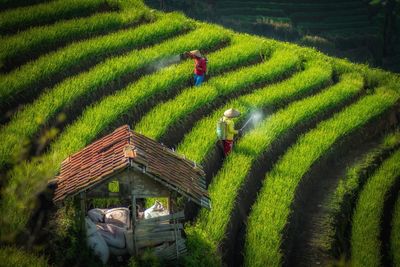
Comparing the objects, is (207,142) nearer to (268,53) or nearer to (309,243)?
(309,243)

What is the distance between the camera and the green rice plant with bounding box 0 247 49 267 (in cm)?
557

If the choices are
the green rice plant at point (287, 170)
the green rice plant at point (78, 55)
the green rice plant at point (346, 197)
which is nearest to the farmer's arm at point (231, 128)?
the green rice plant at point (287, 170)

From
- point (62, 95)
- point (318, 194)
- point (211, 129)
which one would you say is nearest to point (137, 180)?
point (211, 129)

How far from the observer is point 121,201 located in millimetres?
8227

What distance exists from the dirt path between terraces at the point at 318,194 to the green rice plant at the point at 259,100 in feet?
5.86

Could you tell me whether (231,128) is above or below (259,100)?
below

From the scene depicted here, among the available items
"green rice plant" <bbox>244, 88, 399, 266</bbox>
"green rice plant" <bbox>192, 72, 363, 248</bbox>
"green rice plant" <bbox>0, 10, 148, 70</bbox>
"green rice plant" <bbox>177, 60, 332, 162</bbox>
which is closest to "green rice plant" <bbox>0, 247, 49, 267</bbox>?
"green rice plant" <bbox>192, 72, 363, 248</bbox>

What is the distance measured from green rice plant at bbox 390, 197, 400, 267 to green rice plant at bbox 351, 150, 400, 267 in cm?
23

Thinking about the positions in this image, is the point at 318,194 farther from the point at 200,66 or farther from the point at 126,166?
the point at 126,166

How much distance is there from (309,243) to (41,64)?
6.38 meters

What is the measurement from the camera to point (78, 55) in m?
12.0

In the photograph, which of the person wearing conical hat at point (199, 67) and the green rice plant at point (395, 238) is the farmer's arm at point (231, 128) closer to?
the person wearing conical hat at point (199, 67)

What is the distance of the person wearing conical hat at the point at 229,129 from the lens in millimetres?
9867

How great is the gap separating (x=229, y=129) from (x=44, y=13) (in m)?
6.33
